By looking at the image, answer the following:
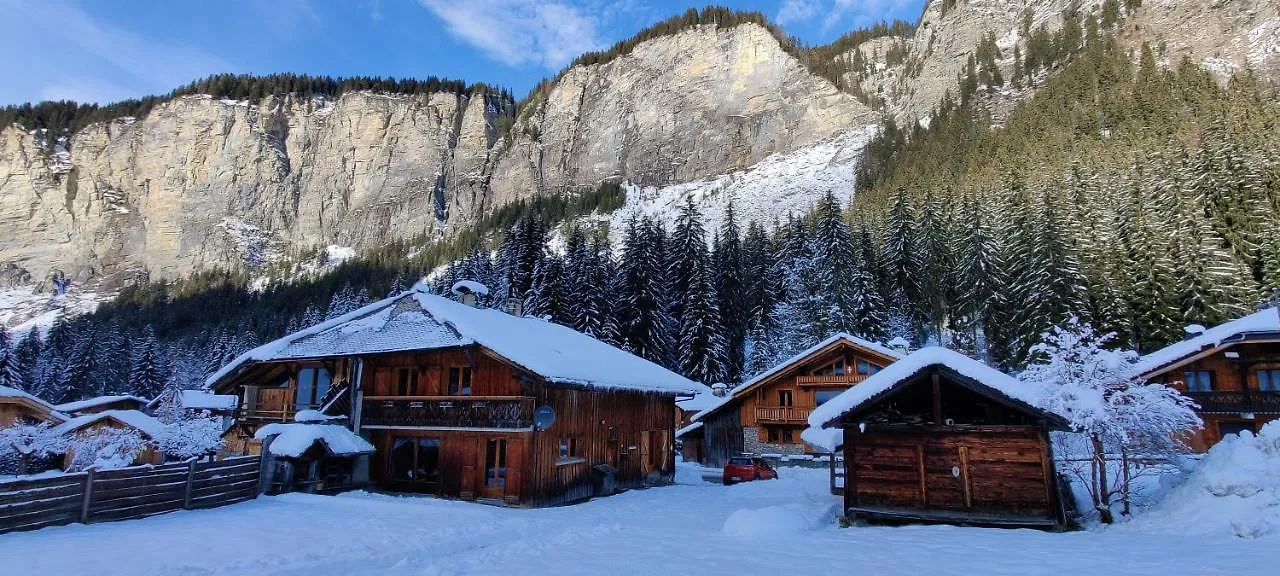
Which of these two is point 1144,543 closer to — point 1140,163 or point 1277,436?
point 1277,436

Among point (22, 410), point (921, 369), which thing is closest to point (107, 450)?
point (22, 410)

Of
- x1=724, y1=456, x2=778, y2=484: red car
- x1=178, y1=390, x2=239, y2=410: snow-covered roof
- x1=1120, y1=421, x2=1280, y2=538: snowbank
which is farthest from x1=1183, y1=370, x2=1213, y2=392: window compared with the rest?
x1=178, y1=390, x2=239, y2=410: snow-covered roof

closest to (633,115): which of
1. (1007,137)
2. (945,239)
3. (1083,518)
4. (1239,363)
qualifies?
(1007,137)

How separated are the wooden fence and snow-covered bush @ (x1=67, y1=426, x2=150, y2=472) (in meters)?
9.26

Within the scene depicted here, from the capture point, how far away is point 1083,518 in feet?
49.7

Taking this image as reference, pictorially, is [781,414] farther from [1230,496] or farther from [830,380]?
[1230,496]

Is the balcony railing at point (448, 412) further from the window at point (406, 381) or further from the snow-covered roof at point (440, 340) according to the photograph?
the snow-covered roof at point (440, 340)

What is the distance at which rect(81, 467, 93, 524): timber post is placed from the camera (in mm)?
13359

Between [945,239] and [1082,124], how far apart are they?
36.2 m

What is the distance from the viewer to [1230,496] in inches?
486

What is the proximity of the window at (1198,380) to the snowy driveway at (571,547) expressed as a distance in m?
23.9

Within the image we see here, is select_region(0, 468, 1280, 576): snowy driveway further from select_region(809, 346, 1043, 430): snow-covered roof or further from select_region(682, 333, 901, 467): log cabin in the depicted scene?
select_region(682, 333, 901, 467): log cabin

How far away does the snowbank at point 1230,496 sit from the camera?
11.4 metres

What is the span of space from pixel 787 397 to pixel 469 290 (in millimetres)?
18328
